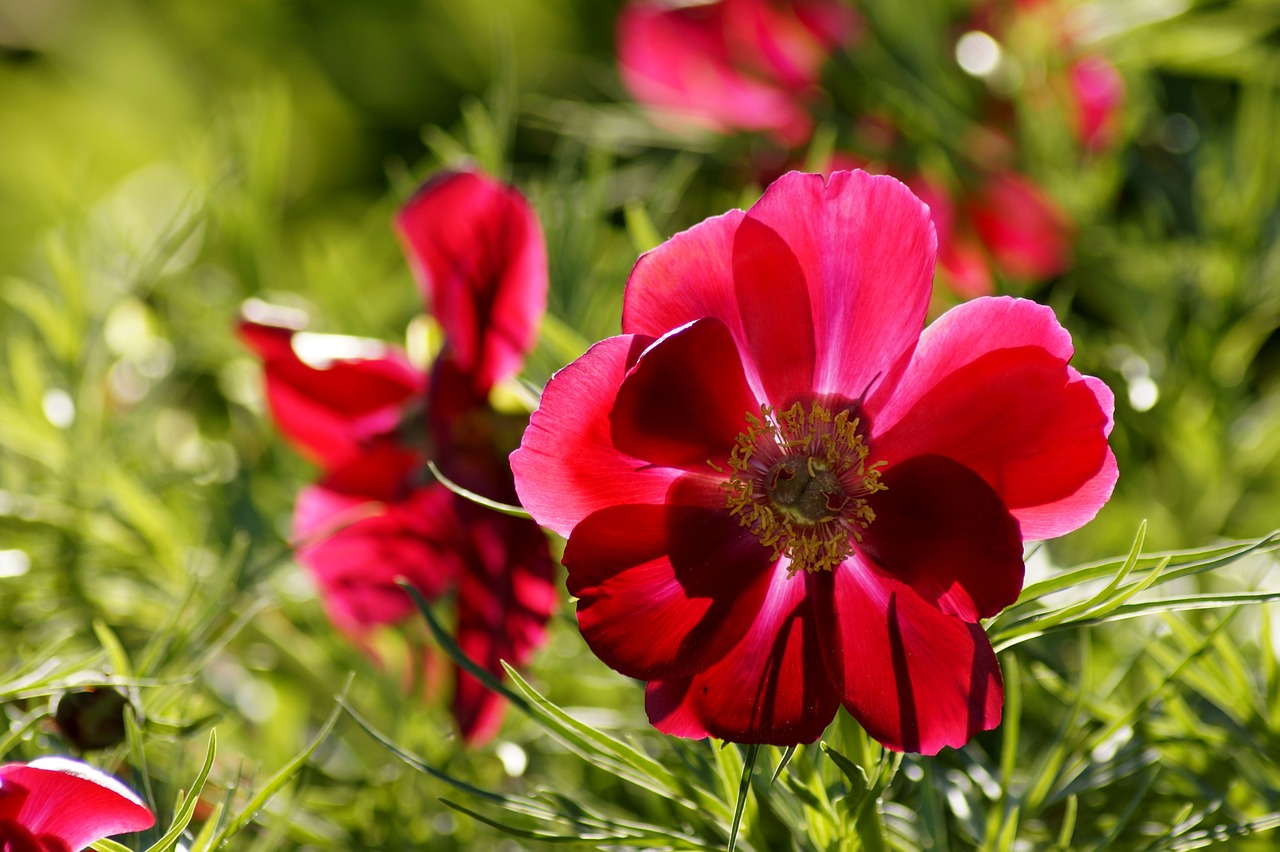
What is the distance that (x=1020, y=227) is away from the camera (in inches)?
17.5

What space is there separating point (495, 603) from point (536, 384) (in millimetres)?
53

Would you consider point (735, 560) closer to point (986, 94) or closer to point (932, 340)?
point (932, 340)

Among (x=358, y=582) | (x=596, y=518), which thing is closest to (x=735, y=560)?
(x=596, y=518)

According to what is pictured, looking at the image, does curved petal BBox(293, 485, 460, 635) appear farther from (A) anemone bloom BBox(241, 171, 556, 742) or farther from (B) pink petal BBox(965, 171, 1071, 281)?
(B) pink petal BBox(965, 171, 1071, 281)

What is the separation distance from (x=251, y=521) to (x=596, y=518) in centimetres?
19

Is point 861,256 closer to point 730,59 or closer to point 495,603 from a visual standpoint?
point 495,603

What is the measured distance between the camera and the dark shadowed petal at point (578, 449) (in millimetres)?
208

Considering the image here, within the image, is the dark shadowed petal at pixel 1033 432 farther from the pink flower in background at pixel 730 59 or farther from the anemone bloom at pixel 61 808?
the pink flower in background at pixel 730 59

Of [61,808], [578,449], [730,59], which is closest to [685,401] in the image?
[578,449]

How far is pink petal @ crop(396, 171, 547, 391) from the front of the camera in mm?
292

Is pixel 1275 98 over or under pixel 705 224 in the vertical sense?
over

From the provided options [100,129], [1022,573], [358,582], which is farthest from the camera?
[100,129]

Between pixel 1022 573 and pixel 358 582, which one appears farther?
pixel 358 582

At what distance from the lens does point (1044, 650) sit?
0.28 metres
